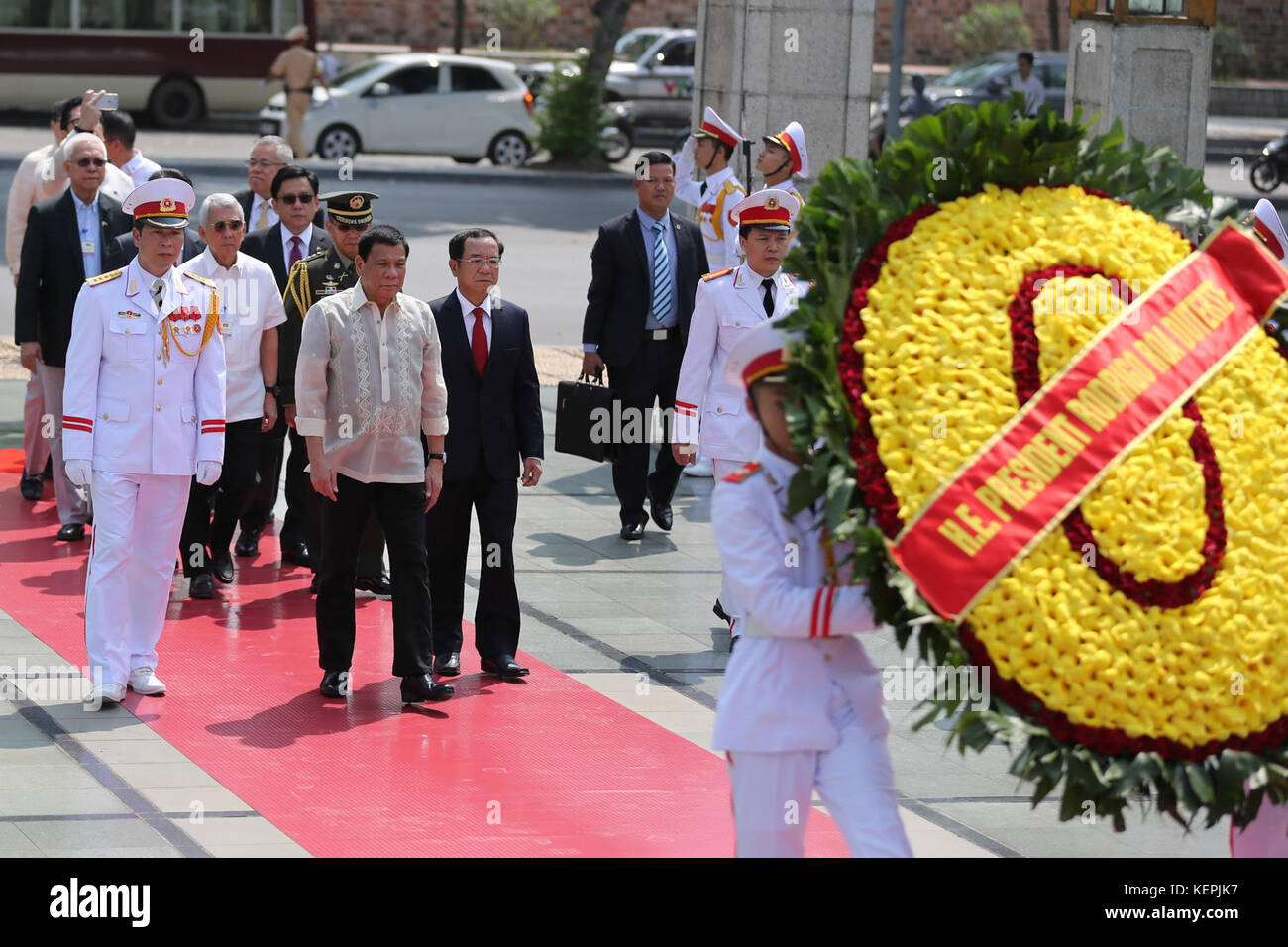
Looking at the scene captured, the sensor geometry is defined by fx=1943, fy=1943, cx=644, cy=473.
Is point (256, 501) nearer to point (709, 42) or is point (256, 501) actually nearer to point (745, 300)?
point (745, 300)

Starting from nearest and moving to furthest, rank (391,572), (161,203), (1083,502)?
(1083,502) < (161,203) < (391,572)

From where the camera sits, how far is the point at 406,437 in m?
7.91

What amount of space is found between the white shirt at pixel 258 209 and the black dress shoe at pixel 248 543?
178 cm

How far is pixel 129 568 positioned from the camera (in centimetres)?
782

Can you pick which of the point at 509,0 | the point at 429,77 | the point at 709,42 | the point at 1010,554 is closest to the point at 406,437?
the point at 1010,554

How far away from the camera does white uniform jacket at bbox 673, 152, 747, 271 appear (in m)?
12.6

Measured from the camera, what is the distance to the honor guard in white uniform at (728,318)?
28.3ft

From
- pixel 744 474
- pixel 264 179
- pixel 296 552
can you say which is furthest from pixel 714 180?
pixel 744 474

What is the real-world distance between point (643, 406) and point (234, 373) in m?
2.60

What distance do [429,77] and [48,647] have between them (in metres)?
22.1

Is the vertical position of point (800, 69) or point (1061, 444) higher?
point (800, 69)

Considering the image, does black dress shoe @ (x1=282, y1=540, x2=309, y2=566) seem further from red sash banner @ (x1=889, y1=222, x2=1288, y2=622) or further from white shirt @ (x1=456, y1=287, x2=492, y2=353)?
red sash banner @ (x1=889, y1=222, x2=1288, y2=622)

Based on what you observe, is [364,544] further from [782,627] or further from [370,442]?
[782,627]
